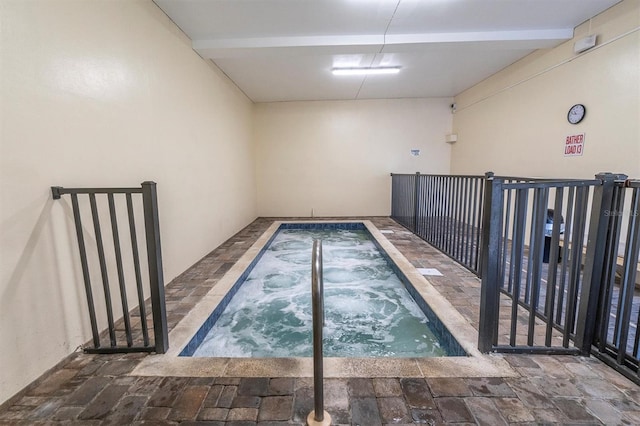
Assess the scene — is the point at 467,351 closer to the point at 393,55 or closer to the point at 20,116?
the point at 20,116

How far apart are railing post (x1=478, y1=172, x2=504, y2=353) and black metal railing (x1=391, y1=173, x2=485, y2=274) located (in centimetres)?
137

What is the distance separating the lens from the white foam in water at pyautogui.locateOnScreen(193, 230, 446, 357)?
2436 millimetres

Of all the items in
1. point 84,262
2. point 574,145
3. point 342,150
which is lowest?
point 84,262

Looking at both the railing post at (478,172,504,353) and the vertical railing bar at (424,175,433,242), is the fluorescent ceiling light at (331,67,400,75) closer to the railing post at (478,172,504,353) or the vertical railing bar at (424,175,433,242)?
the vertical railing bar at (424,175,433,242)

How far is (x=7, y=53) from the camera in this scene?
149 centimetres

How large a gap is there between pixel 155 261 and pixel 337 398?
1333mm

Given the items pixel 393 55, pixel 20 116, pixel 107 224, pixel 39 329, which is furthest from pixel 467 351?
pixel 393 55

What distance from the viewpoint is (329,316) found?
3049 millimetres

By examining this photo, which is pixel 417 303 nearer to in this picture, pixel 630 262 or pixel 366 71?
pixel 630 262

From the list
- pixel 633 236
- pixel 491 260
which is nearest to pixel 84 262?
pixel 491 260

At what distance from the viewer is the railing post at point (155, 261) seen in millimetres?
1646

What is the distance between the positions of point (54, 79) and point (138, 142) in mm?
847

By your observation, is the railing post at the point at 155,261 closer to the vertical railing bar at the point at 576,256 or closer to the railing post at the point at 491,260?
the railing post at the point at 491,260

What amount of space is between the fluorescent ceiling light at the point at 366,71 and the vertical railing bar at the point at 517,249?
397cm
